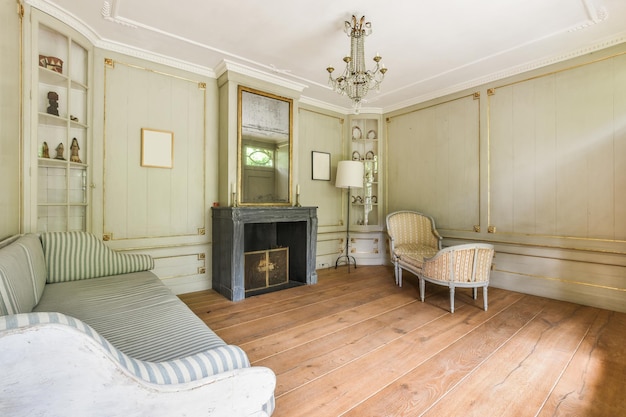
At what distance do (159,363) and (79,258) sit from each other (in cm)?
201

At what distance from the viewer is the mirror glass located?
3.63 metres

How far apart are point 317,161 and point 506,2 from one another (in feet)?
9.78

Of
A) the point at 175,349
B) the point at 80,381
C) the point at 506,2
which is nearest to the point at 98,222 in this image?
the point at 175,349

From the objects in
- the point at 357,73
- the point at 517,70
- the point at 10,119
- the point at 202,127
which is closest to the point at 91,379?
the point at 10,119

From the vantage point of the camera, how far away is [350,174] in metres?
4.52

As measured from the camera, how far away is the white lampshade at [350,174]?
4520mm

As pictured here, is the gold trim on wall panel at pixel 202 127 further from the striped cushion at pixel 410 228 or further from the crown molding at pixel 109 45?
the striped cushion at pixel 410 228

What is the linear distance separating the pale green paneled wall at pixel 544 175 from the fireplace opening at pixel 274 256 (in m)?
2.14

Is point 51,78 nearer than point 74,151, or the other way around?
point 51,78

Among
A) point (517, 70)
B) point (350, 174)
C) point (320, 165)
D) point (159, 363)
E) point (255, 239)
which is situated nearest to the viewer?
point (159, 363)

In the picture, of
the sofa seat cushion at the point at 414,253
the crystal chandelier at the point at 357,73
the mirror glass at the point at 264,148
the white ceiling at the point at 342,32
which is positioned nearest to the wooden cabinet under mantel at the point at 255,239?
the mirror glass at the point at 264,148

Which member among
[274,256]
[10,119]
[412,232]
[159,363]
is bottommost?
[274,256]

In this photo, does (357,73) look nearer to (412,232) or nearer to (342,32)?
(342,32)

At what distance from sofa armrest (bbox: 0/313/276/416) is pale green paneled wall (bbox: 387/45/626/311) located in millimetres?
3814
